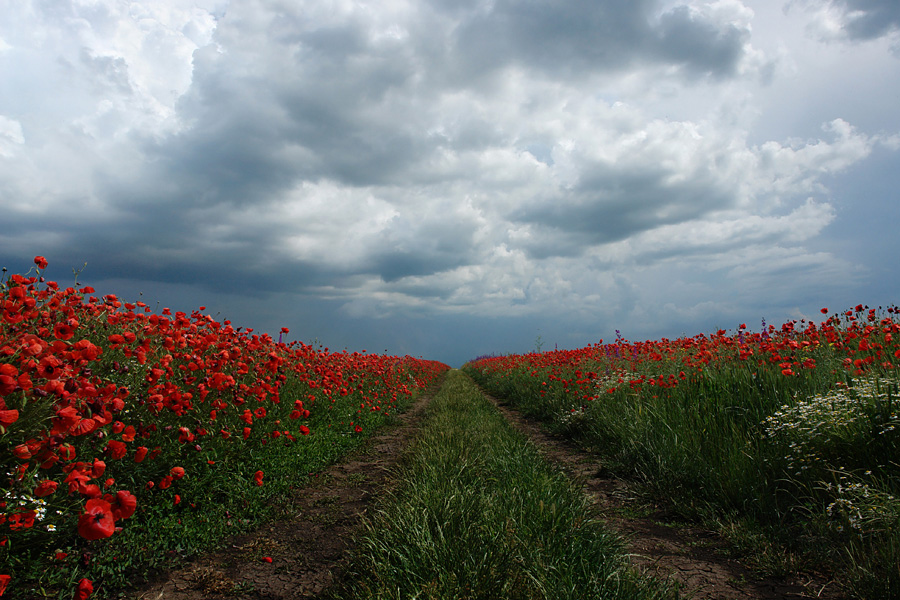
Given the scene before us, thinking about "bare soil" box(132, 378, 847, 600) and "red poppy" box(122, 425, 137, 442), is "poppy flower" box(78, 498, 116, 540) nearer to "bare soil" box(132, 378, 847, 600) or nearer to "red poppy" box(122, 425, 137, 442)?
"red poppy" box(122, 425, 137, 442)

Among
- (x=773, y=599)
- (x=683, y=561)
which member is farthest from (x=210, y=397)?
(x=773, y=599)

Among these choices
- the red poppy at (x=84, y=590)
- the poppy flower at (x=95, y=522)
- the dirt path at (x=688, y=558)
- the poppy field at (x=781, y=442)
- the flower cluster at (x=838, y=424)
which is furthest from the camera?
the flower cluster at (x=838, y=424)

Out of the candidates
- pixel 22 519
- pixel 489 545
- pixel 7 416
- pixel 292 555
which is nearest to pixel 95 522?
pixel 7 416

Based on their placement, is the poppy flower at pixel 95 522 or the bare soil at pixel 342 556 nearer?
the poppy flower at pixel 95 522

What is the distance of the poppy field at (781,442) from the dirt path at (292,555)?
2.73 meters

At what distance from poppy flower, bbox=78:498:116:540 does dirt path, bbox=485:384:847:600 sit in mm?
2748

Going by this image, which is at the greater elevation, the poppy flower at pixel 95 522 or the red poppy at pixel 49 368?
the red poppy at pixel 49 368

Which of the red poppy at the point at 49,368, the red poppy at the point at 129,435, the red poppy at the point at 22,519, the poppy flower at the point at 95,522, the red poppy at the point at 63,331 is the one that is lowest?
the red poppy at the point at 22,519

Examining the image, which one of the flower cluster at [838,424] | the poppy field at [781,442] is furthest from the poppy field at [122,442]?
the flower cluster at [838,424]

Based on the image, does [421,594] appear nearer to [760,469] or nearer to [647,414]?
[760,469]

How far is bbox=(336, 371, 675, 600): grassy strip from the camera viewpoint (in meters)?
2.16

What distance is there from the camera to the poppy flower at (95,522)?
1706mm

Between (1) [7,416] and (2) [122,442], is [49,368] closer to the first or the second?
(1) [7,416]

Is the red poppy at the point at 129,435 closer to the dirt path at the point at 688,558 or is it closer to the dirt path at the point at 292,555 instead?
the dirt path at the point at 292,555
